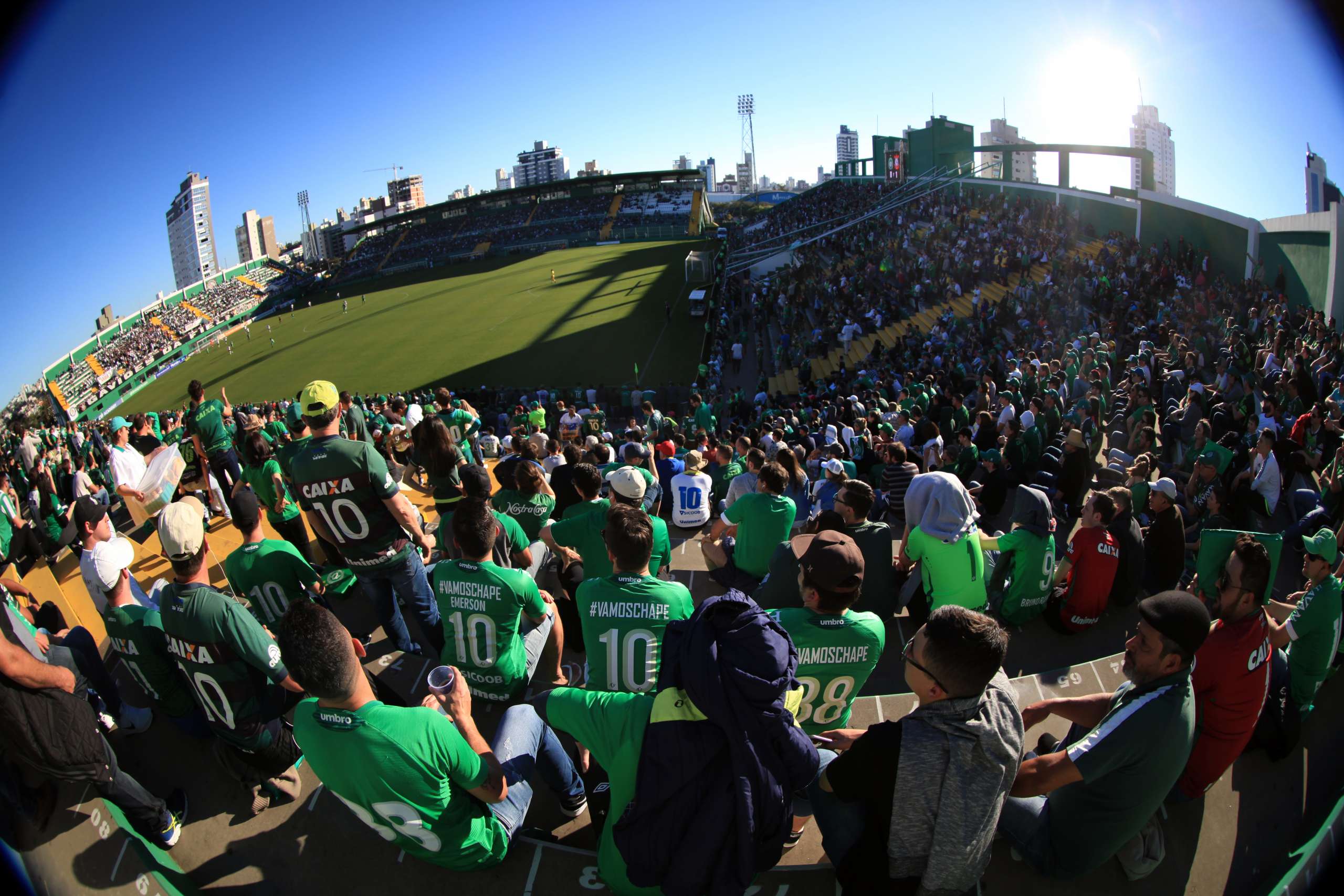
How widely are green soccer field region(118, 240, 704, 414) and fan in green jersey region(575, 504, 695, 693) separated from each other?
25.7 metres

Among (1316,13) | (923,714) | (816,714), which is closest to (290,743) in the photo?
(816,714)

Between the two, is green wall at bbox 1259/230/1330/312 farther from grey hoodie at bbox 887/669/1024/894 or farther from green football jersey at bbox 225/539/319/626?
green football jersey at bbox 225/539/319/626

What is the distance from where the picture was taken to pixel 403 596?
4.86 m

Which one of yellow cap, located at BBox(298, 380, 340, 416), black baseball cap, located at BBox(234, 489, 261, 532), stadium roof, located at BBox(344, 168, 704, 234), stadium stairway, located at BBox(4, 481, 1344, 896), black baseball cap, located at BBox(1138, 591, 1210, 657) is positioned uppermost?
stadium roof, located at BBox(344, 168, 704, 234)

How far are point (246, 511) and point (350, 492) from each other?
654 millimetres

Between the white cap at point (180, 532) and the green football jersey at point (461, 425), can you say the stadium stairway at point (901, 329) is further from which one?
the white cap at point (180, 532)

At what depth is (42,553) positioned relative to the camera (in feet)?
30.7

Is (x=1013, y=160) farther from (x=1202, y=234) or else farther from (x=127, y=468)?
(x=127, y=468)

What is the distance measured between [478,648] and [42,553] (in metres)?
9.44

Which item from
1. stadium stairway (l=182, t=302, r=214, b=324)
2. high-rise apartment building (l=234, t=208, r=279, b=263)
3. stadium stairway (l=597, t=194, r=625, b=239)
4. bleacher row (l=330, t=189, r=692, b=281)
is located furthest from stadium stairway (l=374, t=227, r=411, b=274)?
high-rise apartment building (l=234, t=208, r=279, b=263)

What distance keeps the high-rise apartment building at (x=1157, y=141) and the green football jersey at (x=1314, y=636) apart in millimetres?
3549

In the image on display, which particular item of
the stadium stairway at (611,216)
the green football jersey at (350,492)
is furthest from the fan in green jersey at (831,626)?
the stadium stairway at (611,216)

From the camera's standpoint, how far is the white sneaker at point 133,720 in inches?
156

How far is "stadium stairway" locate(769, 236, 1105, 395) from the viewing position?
23.4 metres
